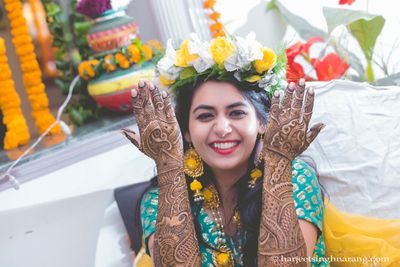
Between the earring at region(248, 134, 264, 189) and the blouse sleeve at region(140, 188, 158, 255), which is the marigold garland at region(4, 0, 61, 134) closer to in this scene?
the blouse sleeve at region(140, 188, 158, 255)

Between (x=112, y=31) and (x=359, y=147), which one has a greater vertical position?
(x=112, y=31)

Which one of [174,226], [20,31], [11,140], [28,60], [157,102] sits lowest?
[174,226]

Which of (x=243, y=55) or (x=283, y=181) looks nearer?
(x=283, y=181)

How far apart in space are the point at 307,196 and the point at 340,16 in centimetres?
85

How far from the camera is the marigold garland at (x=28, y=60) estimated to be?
2.07 m

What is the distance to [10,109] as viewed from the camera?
205cm

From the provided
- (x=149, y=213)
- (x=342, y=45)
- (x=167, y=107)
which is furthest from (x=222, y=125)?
(x=342, y=45)

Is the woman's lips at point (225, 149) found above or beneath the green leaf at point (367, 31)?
beneath

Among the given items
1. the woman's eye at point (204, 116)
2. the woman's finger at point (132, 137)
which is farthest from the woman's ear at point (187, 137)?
the woman's finger at point (132, 137)

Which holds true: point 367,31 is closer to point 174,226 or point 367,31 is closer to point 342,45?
point 342,45

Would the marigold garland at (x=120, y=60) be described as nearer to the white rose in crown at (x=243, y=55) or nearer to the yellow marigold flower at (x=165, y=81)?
the yellow marigold flower at (x=165, y=81)

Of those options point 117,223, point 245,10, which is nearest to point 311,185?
point 117,223

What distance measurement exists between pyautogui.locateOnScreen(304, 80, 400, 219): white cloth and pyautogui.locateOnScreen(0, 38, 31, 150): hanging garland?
133cm

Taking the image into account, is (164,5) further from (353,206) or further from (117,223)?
(353,206)
